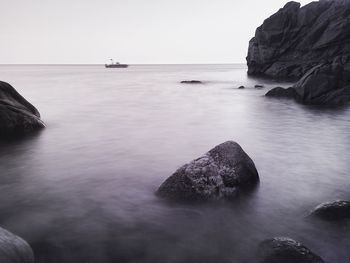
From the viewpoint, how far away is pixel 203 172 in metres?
8.32

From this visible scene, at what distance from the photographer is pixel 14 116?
15.2 m

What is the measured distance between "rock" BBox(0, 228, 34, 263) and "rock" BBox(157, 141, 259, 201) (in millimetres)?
3654

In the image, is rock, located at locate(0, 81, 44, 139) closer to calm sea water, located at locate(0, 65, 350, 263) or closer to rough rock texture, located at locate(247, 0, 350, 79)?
calm sea water, located at locate(0, 65, 350, 263)

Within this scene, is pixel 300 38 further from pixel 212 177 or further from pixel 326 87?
pixel 212 177

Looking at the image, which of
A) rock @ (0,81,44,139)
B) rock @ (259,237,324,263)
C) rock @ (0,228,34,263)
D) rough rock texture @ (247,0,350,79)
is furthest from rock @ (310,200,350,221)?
rough rock texture @ (247,0,350,79)

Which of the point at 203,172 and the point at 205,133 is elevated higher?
the point at 203,172

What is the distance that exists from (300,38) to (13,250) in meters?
72.3

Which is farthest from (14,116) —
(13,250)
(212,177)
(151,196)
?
(13,250)

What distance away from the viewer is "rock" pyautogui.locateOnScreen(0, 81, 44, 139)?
48.8 feet

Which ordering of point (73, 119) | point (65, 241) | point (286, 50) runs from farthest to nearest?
1. point (286, 50)
2. point (73, 119)
3. point (65, 241)

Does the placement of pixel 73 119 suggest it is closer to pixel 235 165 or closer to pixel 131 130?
pixel 131 130

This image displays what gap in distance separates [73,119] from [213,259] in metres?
17.1

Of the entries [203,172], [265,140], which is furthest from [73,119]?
[203,172]

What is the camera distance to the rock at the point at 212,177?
823 cm
